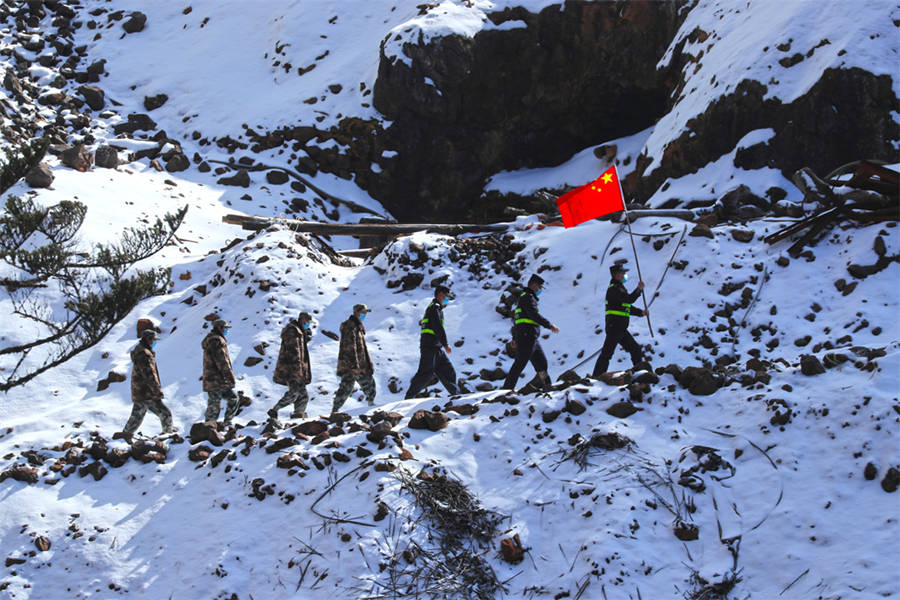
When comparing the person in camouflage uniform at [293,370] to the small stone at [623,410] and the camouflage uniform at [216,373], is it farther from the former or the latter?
the small stone at [623,410]

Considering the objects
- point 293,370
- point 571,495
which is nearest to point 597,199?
point 293,370

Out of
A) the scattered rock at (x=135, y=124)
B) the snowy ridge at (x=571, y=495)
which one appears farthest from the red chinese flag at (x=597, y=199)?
the scattered rock at (x=135, y=124)

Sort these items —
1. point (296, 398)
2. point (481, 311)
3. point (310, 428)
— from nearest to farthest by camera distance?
point (310, 428)
point (296, 398)
point (481, 311)

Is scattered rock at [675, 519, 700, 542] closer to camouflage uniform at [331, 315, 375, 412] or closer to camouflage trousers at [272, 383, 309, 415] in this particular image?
camouflage uniform at [331, 315, 375, 412]

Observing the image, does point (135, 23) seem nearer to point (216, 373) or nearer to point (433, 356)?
point (216, 373)

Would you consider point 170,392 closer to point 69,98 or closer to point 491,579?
point 491,579

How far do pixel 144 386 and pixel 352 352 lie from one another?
2.63 m

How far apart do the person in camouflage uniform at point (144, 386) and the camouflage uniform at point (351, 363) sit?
7.26 feet

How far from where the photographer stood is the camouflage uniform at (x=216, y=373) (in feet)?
31.7

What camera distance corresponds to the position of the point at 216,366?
9.64m

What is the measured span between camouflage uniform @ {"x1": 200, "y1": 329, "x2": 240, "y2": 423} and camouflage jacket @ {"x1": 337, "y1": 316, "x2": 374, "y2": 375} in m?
1.44

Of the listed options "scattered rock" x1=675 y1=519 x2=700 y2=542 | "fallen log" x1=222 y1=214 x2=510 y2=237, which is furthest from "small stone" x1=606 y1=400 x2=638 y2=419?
"fallen log" x1=222 y1=214 x2=510 y2=237

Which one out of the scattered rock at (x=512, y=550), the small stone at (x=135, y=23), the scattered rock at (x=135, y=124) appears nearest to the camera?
the scattered rock at (x=512, y=550)

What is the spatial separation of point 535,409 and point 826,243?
253 inches
